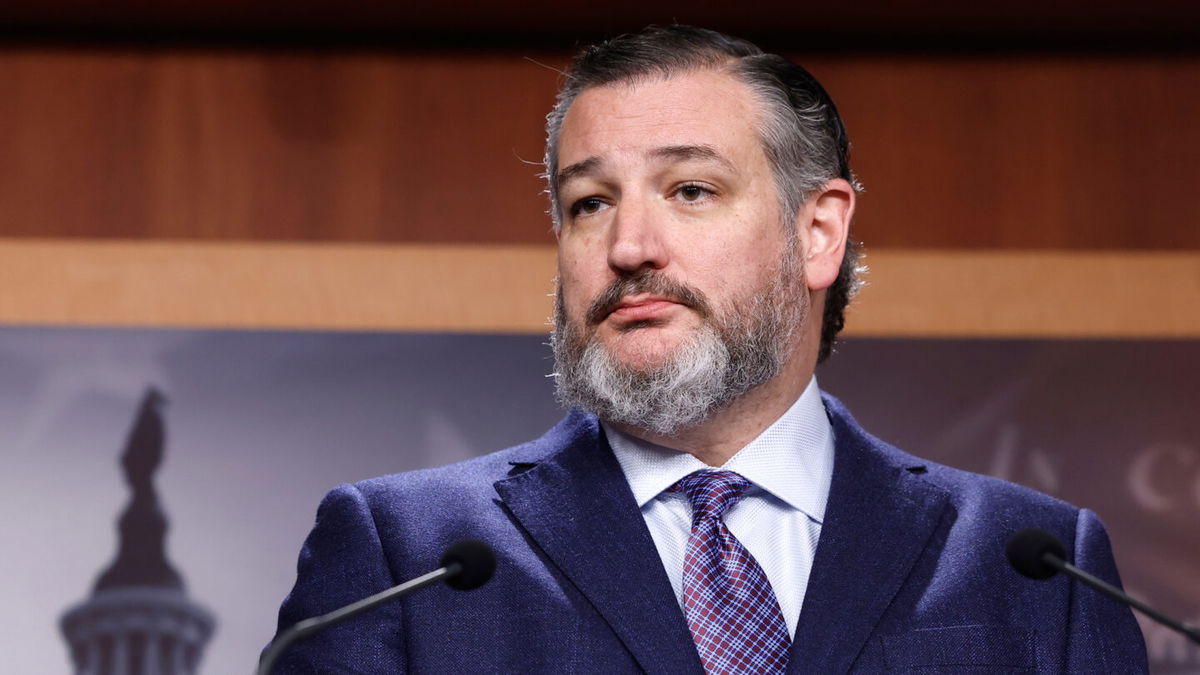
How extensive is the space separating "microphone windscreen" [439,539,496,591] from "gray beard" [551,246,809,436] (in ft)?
1.28

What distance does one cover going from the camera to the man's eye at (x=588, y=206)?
1771mm

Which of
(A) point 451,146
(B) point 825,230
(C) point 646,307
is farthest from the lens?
(A) point 451,146

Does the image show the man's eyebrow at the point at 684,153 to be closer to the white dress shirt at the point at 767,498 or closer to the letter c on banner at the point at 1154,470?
the white dress shirt at the point at 767,498

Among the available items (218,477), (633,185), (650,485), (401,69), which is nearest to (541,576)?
(650,485)

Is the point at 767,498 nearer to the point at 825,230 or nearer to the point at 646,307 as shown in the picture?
the point at 646,307

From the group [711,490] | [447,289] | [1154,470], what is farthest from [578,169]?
[1154,470]

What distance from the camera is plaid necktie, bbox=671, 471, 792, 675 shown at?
5.07 feet

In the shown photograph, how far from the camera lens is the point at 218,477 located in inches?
99.2

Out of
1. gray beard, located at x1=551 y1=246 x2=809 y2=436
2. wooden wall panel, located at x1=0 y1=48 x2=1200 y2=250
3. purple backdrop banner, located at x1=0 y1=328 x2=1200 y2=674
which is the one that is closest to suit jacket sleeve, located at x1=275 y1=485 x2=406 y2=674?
gray beard, located at x1=551 y1=246 x2=809 y2=436

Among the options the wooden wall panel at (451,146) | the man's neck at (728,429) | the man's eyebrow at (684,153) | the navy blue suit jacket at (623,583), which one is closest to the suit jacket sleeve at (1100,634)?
the navy blue suit jacket at (623,583)

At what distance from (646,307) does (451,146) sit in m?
1.10

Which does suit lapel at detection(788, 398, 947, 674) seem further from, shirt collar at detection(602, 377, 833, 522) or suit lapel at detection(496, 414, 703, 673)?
suit lapel at detection(496, 414, 703, 673)

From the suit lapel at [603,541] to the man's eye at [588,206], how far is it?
27cm

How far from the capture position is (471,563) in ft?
4.41
